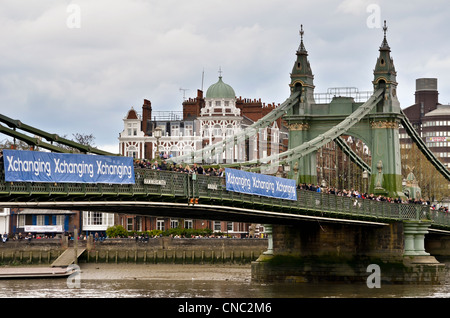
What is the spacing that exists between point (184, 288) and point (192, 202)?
2332 cm

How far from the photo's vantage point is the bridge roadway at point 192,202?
5803 cm

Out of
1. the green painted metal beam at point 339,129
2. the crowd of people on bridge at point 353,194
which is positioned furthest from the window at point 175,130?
the green painted metal beam at point 339,129

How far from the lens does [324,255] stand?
294ft

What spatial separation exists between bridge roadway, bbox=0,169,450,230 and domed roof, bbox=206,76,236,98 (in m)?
60.6

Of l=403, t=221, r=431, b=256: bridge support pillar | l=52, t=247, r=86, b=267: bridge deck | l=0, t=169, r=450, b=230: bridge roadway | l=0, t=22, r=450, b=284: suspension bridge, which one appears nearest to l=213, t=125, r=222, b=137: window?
l=52, t=247, r=86, b=267: bridge deck

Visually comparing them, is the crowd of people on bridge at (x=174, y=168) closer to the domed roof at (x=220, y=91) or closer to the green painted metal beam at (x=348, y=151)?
the green painted metal beam at (x=348, y=151)

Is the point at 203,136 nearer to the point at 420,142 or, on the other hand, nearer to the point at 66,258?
the point at 66,258

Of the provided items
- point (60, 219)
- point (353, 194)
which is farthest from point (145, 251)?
point (353, 194)

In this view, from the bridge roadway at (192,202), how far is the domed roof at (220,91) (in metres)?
60.6

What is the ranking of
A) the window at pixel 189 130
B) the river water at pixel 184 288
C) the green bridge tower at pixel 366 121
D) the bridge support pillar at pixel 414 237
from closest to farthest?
the river water at pixel 184 288 < the bridge support pillar at pixel 414 237 < the green bridge tower at pixel 366 121 < the window at pixel 189 130

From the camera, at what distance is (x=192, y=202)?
6675 cm
